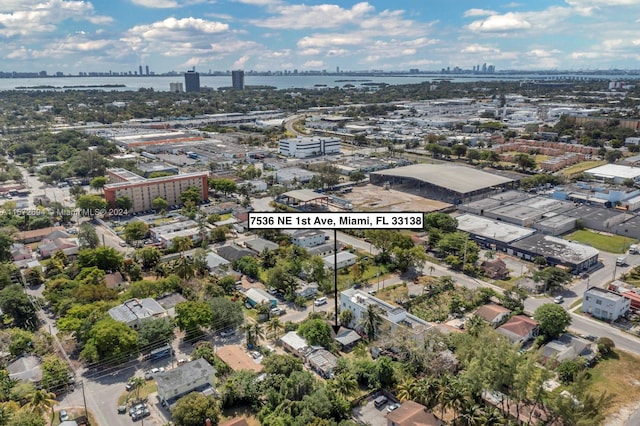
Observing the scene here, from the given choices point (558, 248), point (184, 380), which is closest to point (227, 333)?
point (184, 380)

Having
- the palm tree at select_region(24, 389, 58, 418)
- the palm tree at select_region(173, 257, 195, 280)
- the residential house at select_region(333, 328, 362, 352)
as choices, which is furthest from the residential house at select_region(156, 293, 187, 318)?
the residential house at select_region(333, 328, 362, 352)

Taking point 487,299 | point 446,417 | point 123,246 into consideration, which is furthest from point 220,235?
point 446,417

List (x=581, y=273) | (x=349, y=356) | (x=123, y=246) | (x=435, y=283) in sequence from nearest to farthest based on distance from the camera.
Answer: (x=349, y=356)
(x=435, y=283)
(x=581, y=273)
(x=123, y=246)

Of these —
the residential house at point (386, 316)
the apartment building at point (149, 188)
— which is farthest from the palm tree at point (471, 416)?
the apartment building at point (149, 188)

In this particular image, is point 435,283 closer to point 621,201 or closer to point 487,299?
point 487,299

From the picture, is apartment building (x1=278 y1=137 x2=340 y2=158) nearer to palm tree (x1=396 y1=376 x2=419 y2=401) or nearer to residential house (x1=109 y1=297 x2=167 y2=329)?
residential house (x1=109 y1=297 x2=167 y2=329)

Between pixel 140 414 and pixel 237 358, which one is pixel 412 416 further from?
pixel 140 414
